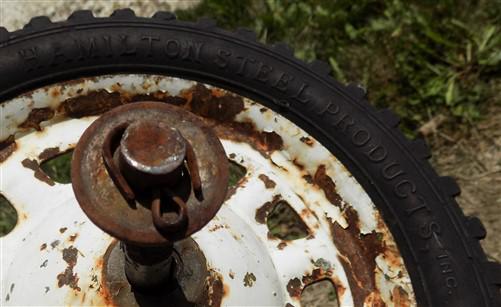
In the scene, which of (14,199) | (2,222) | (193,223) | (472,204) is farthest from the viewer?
(472,204)

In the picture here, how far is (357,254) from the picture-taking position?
1.77 metres

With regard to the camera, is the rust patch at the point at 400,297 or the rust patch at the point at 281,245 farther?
the rust patch at the point at 281,245

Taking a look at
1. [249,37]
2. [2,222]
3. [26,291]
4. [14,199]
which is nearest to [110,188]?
[26,291]

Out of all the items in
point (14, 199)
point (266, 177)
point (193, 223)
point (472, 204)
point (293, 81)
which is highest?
point (472, 204)

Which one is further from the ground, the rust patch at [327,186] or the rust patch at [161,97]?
the rust patch at [161,97]

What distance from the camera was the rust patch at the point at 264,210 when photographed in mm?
1826

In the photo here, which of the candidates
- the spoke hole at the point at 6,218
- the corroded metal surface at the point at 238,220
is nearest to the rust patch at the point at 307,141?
the corroded metal surface at the point at 238,220

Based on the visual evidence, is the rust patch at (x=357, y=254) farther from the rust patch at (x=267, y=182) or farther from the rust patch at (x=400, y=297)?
the rust patch at (x=267, y=182)

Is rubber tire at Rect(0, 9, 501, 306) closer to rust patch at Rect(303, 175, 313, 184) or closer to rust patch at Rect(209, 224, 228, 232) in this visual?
rust patch at Rect(303, 175, 313, 184)

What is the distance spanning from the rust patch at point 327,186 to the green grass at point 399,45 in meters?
0.80

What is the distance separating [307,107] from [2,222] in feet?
3.37

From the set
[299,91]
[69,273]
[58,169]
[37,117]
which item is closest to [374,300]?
[299,91]

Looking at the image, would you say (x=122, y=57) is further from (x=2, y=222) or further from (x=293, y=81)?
(x=2, y=222)

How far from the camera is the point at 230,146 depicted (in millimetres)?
1886
